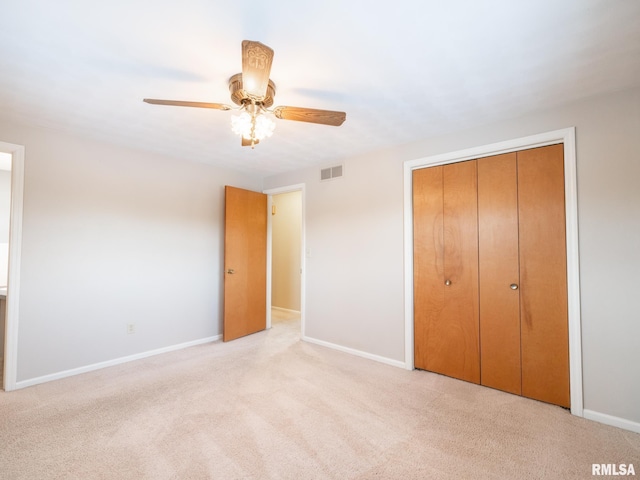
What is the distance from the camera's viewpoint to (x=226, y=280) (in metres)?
4.03

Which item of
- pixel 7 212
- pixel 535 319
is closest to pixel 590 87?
pixel 535 319

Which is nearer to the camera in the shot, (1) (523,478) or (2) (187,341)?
(1) (523,478)

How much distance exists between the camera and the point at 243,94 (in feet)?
5.90

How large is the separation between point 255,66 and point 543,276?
264cm

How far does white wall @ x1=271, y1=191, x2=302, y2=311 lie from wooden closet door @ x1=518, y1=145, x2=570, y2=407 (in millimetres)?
3939

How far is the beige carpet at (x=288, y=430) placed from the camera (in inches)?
67.2

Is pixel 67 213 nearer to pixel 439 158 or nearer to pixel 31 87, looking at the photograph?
pixel 31 87

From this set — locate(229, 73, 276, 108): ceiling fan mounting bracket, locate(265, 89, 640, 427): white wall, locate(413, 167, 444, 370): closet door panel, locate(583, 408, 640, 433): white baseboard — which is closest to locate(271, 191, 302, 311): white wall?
locate(265, 89, 640, 427): white wall

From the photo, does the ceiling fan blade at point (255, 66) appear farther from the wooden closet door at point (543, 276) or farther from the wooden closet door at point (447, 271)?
the wooden closet door at point (543, 276)

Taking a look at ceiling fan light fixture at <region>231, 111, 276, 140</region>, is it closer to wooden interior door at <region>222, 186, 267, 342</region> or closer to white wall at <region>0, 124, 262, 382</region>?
white wall at <region>0, 124, 262, 382</region>

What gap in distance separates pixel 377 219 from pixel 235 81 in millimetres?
2074
